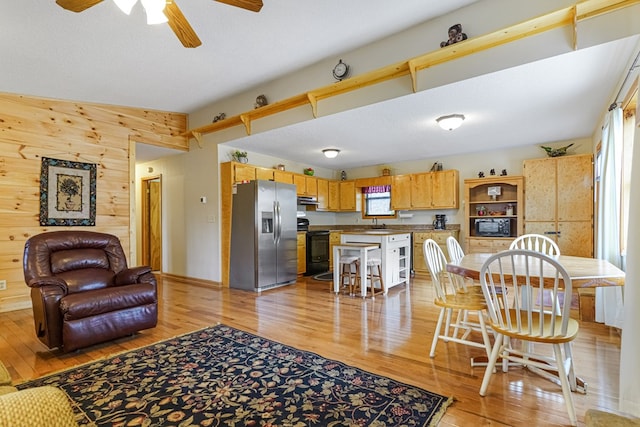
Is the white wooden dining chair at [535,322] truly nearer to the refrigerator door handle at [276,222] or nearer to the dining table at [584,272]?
the dining table at [584,272]

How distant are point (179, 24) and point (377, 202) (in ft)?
19.9

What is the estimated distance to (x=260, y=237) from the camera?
16.4ft

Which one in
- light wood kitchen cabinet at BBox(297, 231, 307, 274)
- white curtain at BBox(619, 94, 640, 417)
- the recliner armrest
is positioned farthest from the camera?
light wood kitchen cabinet at BBox(297, 231, 307, 274)

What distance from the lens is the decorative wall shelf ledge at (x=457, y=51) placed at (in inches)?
93.8

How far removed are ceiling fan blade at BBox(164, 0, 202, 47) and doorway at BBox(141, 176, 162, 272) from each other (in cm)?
501

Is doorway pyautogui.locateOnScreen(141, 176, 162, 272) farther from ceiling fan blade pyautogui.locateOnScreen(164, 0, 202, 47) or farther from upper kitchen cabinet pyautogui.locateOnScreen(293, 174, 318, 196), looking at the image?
ceiling fan blade pyautogui.locateOnScreen(164, 0, 202, 47)

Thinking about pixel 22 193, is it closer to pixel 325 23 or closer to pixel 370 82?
pixel 325 23

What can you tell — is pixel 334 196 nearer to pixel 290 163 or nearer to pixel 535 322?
pixel 290 163

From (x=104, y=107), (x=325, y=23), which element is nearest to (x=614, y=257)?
(x=325, y=23)

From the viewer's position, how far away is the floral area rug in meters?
1.74

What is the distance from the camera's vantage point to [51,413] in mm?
833

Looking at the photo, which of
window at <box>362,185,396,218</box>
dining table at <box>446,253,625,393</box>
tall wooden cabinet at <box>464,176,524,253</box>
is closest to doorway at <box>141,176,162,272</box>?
window at <box>362,185,396,218</box>

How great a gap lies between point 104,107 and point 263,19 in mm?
3318

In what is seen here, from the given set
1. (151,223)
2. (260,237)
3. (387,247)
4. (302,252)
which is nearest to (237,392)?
(260,237)
